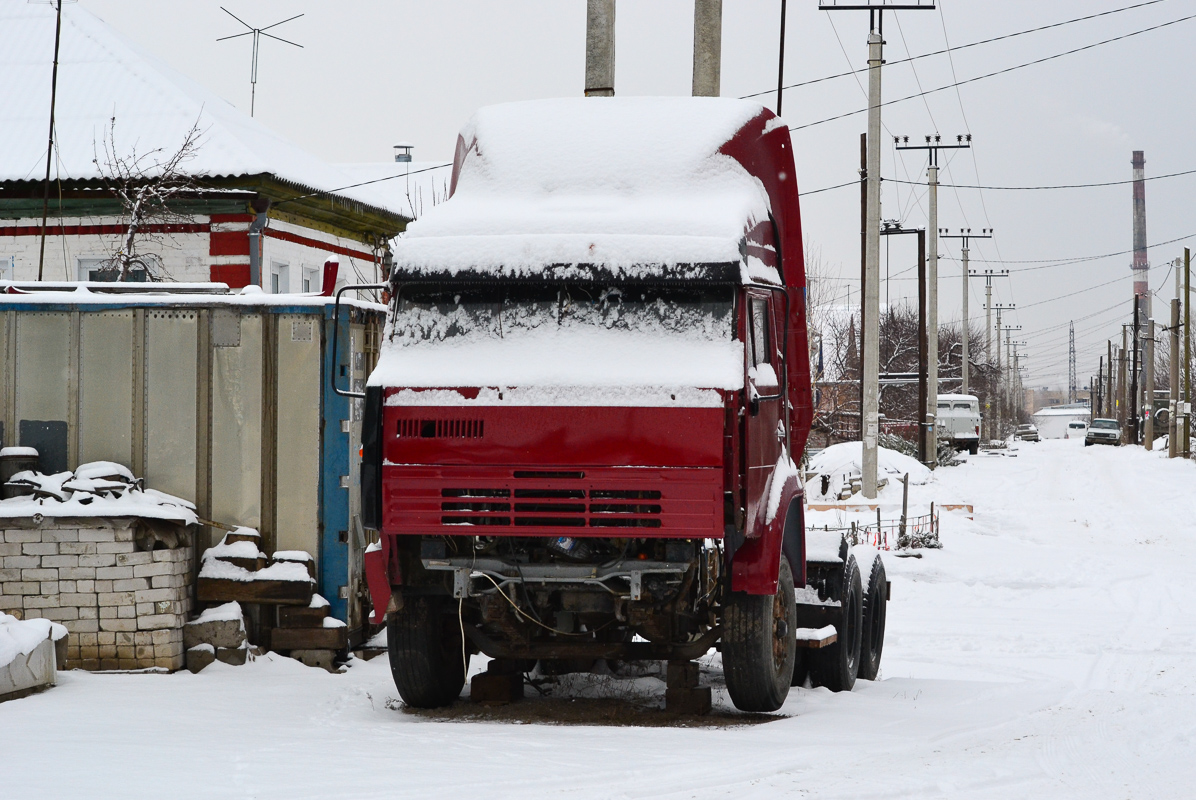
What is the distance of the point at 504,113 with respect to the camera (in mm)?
8633

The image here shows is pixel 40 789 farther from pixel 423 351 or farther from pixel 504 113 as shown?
pixel 504 113

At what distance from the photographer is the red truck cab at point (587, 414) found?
711cm

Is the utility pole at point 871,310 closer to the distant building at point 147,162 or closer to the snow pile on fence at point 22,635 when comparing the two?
the distant building at point 147,162

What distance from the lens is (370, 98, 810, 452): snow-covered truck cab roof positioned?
7273mm

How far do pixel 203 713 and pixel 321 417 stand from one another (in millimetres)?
2698

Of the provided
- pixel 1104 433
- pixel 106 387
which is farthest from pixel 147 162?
pixel 1104 433

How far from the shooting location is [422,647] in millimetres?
8156

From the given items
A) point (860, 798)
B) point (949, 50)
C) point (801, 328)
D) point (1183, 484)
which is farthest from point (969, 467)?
point (860, 798)

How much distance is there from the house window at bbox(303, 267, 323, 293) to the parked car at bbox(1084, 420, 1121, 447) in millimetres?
66159

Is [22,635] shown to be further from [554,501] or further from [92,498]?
[554,501]

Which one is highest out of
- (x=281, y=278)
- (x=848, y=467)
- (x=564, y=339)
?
(x=281, y=278)

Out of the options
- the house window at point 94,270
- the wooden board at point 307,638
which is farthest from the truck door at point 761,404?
the house window at point 94,270

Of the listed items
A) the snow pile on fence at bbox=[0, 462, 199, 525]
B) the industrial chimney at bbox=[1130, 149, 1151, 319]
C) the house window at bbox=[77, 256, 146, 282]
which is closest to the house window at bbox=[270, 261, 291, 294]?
the house window at bbox=[77, 256, 146, 282]

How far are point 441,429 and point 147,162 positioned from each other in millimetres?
14031
